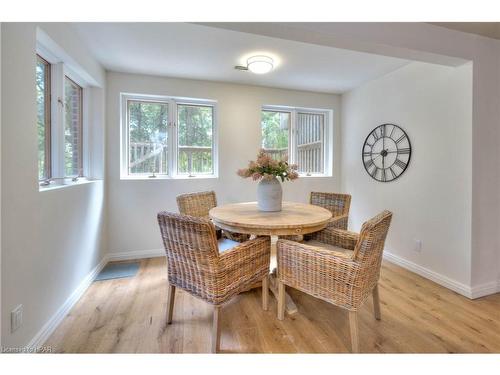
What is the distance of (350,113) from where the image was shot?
11.9 feet

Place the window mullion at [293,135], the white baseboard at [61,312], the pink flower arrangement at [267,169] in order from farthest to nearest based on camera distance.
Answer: the window mullion at [293,135], the pink flower arrangement at [267,169], the white baseboard at [61,312]

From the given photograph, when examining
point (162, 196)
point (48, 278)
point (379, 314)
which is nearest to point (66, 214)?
point (48, 278)

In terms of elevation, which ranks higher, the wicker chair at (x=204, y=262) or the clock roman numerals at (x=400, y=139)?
the clock roman numerals at (x=400, y=139)

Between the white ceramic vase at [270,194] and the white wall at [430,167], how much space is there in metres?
1.64

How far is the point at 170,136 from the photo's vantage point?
3213 millimetres

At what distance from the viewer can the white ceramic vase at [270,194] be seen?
2109mm

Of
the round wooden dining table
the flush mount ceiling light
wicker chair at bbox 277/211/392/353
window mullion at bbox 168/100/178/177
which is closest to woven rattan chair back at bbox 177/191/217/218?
the round wooden dining table

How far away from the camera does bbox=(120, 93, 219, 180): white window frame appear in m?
3.05

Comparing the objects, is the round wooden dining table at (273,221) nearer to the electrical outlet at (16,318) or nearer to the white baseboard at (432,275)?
the electrical outlet at (16,318)

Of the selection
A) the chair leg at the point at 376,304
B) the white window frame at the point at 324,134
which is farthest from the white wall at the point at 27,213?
the white window frame at the point at 324,134

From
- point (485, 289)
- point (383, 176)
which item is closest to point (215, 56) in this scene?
point (383, 176)

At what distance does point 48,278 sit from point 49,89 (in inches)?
57.2
